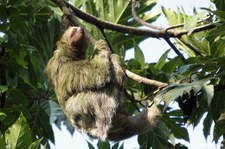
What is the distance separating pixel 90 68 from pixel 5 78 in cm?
99

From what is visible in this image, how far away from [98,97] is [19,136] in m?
1.16

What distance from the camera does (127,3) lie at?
7457 mm

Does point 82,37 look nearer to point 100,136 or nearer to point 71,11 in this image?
point 71,11

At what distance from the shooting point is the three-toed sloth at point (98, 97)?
547cm

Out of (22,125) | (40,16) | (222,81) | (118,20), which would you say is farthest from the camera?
(118,20)

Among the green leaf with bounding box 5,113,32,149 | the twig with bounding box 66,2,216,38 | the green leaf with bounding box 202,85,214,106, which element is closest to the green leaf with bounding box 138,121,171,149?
the twig with bounding box 66,2,216,38

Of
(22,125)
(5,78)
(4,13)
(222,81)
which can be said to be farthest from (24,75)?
(222,81)

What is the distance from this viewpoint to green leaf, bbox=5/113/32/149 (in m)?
4.52

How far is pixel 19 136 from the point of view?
455 centimetres

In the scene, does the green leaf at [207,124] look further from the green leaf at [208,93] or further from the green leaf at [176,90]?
the green leaf at [208,93]

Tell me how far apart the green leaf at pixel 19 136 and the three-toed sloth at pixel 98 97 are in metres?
0.95

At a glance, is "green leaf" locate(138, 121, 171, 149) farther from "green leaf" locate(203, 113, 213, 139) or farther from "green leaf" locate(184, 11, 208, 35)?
"green leaf" locate(184, 11, 208, 35)

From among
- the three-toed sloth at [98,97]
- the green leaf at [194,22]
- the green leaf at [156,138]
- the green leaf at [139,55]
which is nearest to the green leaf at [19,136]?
the three-toed sloth at [98,97]

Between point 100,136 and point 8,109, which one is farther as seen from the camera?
point 8,109
